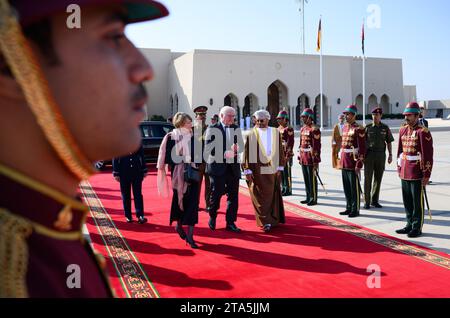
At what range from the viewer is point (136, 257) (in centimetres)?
456

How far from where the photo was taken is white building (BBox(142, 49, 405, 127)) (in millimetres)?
28953

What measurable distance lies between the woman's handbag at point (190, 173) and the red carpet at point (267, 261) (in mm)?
825

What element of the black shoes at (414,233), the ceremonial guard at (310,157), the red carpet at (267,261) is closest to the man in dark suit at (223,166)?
the red carpet at (267,261)

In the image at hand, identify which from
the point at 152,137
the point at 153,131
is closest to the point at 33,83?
the point at 152,137

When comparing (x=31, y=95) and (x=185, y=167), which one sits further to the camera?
(x=185, y=167)

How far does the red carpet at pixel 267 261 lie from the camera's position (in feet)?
11.7

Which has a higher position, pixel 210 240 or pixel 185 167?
pixel 185 167

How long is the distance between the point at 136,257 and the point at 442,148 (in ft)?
50.9

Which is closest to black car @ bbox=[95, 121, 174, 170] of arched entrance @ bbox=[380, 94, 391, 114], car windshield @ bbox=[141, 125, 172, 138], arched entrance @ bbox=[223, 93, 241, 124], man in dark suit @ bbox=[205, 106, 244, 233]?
car windshield @ bbox=[141, 125, 172, 138]

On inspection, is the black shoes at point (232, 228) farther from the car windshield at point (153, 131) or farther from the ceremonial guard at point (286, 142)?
the car windshield at point (153, 131)

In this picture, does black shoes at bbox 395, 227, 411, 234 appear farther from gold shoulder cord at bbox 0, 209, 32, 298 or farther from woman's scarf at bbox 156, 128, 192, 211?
gold shoulder cord at bbox 0, 209, 32, 298

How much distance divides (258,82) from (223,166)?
25.1m
